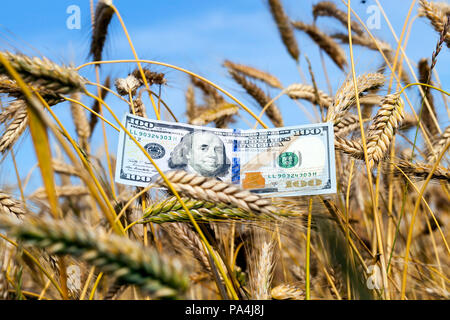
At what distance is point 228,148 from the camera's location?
1.64 m

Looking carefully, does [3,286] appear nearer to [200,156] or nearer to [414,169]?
[200,156]

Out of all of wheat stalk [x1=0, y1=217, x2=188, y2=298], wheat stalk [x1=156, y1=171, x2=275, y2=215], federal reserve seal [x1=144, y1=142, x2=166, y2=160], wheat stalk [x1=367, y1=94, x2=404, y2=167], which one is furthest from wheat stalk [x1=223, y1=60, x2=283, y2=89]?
wheat stalk [x1=0, y1=217, x2=188, y2=298]

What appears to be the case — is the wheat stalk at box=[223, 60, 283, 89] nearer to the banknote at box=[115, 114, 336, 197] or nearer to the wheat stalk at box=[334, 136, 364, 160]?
the banknote at box=[115, 114, 336, 197]

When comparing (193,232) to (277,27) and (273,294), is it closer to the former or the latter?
(273,294)

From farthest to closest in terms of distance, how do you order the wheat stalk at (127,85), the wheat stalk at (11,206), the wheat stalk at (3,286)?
the wheat stalk at (127,85), the wheat stalk at (11,206), the wheat stalk at (3,286)

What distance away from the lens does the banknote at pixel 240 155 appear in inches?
59.0

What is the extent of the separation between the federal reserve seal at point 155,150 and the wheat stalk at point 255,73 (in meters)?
1.82

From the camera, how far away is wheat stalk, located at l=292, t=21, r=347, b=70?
340 cm

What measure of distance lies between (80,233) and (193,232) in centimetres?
94

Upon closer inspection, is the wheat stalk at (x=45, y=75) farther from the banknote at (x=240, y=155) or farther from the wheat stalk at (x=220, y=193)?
the banknote at (x=240, y=155)

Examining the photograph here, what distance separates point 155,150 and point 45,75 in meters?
0.67

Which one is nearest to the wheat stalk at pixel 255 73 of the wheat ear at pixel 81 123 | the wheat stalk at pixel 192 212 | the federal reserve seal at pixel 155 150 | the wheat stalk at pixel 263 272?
the wheat ear at pixel 81 123
